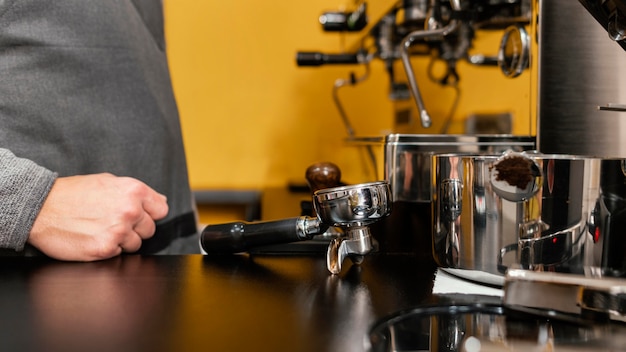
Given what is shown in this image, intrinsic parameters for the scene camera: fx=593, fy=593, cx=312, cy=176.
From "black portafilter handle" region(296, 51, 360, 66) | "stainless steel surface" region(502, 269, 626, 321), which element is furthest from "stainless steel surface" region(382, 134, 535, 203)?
"black portafilter handle" region(296, 51, 360, 66)

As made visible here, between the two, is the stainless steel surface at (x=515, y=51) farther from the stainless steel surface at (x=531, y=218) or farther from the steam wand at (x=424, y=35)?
the stainless steel surface at (x=531, y=218)

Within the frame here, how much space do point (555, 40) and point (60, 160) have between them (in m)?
0.57

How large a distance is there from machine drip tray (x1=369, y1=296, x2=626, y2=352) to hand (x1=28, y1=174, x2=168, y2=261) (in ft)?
1.03

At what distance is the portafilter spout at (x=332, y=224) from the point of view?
0.43 meters

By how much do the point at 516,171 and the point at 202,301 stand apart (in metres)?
0.22

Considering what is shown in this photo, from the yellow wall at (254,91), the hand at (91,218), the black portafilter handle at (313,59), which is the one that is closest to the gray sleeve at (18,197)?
the hand at (91,218)

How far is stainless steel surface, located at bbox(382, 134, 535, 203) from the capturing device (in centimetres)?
61

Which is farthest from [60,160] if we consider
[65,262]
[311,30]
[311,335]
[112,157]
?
[311,30]

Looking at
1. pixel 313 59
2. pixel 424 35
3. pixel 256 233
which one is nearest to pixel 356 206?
pixel 256 233

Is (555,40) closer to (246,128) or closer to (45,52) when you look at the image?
(45,52)

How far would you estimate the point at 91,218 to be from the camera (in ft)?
1.85

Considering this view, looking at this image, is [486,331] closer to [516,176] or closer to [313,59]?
[516,176]

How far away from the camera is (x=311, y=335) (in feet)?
1.08

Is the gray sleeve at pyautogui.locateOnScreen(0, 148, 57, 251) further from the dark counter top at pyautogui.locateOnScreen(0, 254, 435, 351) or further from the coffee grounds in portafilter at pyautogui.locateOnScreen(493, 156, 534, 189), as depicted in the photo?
the coffee grounds in portafilter at pyautogui.locateOnScreen(493, 156, 534, 189)
